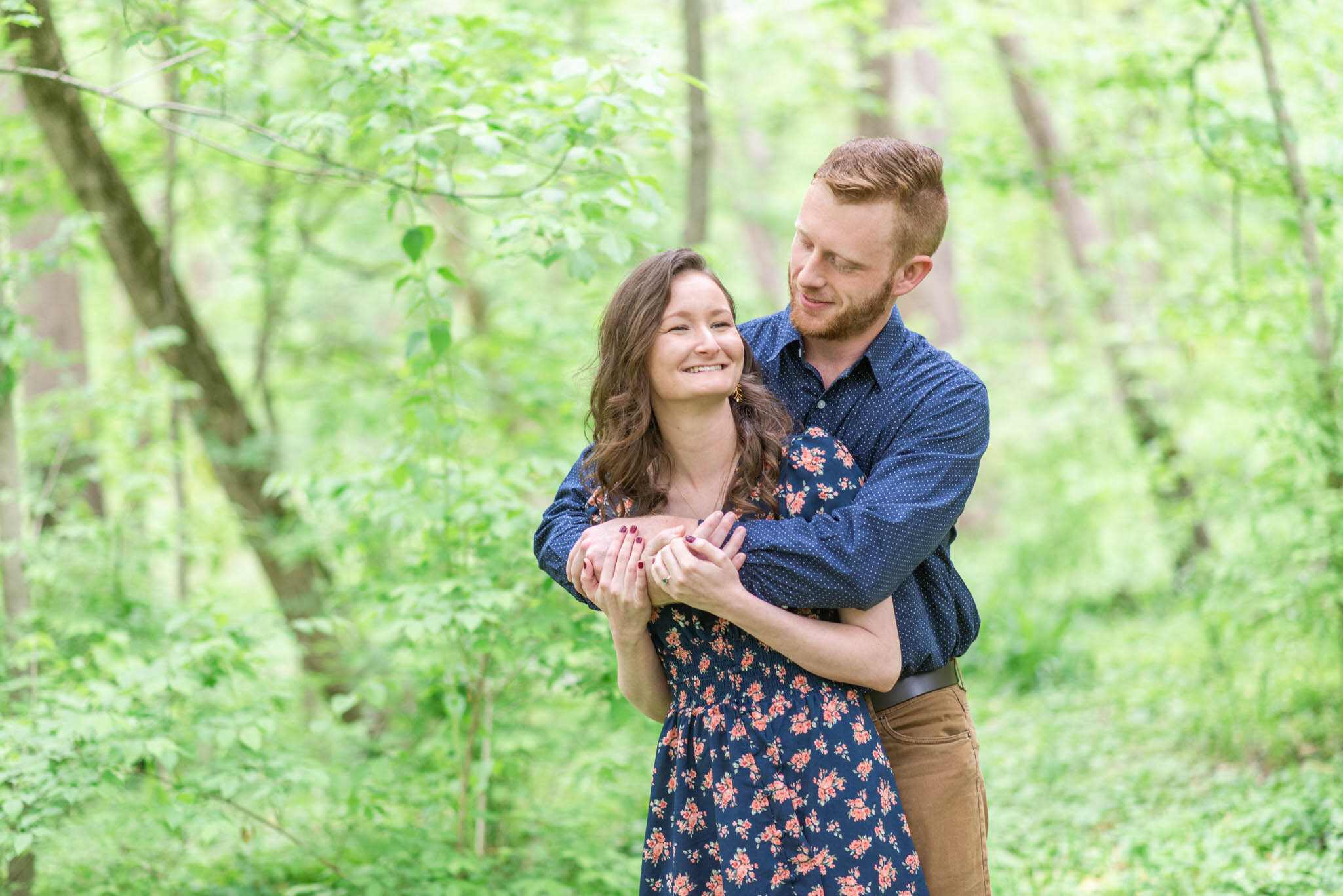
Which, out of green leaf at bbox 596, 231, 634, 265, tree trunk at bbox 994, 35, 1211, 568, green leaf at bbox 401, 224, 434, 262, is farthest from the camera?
tree trunk at bbox 994, 35, 1211, 568

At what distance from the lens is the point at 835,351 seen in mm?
2221

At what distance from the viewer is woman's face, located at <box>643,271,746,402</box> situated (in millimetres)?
1972

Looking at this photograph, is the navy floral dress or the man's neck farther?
the man's neck

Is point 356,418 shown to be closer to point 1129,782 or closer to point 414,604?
point 414,604

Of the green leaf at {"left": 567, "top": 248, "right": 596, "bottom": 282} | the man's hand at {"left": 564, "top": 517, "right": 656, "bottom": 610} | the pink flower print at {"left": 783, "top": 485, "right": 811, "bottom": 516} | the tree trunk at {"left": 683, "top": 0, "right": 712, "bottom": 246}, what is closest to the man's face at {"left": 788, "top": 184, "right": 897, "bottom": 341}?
the pink flower print at {"left": 783, "top": 485, "right": 811, "bottom": 516}

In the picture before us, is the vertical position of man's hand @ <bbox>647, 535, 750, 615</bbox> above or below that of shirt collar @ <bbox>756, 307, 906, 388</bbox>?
below

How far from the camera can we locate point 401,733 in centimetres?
489

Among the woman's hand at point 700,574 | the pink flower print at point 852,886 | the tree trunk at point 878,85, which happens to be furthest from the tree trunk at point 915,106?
the pink flower print at point 852,886

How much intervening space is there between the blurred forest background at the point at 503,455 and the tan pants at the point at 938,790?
1.29 meters

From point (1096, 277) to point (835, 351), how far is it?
19.4 feet

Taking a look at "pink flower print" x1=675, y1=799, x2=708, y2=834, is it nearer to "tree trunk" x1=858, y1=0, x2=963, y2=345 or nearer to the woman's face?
the woman's face

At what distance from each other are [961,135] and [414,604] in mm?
5092

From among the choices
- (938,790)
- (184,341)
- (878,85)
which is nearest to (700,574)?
(938,790)

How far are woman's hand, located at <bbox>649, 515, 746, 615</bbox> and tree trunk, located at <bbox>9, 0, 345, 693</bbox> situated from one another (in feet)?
11.5
